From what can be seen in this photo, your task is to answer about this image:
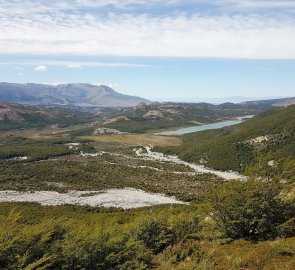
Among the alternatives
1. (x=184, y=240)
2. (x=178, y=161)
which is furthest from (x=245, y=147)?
(x=184, y=240)

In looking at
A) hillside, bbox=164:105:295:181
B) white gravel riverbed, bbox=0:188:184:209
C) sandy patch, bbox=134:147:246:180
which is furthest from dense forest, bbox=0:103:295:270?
hillside, bbox=164:105:295:181

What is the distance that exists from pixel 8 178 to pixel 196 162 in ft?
216

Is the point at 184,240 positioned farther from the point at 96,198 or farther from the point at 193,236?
the point at 96,198

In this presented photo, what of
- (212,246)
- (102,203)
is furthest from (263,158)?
(102,203)

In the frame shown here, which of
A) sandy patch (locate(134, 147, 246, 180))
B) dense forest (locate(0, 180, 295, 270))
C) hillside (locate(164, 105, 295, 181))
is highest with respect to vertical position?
dense forest (locate(0, 180, 295, 270))

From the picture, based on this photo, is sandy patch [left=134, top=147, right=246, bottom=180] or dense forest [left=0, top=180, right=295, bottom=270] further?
sandy patch [left=134, top=147, right=246, bottom=180]

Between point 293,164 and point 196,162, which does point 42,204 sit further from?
point 196,162

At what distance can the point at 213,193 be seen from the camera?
34938mm

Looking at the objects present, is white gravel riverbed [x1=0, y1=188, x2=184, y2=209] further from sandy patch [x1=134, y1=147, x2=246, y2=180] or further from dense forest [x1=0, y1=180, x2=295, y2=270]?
dense forest [x1=0, y1=180, x2=295, y2=270]

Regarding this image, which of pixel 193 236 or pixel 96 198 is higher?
pixel 193 236

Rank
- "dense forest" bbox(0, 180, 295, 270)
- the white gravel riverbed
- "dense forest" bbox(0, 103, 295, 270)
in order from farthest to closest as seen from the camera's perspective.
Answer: the white gravel riverbed, "dense forest" bbox(0, 103, 295, 270), "dense forest" bbox(0, 180, 295, 270)

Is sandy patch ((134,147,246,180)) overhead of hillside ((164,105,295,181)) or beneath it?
beneath

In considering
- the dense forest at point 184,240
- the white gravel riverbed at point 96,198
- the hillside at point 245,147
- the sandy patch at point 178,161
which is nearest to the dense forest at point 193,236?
the dense forest at point 184,240

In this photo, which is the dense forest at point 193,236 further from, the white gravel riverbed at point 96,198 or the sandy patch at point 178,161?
the sandy patch at point 178,161
